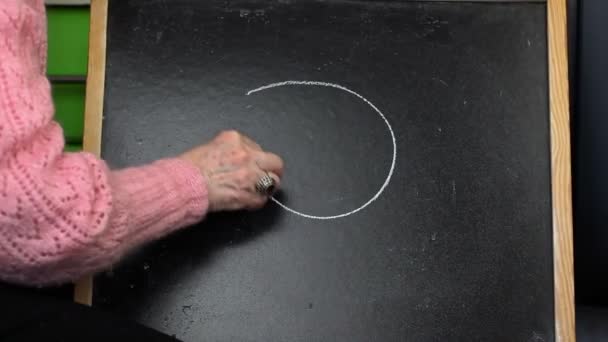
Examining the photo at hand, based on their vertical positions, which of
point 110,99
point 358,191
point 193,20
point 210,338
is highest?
point 193,20

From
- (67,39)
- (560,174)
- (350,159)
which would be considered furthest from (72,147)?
(560,174)

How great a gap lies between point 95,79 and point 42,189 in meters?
0.34

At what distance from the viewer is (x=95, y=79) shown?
39.5 inches

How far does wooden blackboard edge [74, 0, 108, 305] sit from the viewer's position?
100 cm

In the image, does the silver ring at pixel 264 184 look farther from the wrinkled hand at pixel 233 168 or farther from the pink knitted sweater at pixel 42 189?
the pink knitted sweater at pixel 42 189

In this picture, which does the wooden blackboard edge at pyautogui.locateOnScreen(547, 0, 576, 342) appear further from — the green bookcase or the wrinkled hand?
the green bookcase

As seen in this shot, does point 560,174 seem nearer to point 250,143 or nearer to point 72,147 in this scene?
point 250,143

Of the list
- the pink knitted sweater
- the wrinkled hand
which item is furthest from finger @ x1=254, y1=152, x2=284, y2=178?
the pink knitted sweater

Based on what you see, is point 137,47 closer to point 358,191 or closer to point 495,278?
point 358,191

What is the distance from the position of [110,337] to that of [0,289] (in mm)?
134

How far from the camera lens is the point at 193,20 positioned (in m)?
1.03

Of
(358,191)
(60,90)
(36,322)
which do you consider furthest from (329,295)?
(60,90)

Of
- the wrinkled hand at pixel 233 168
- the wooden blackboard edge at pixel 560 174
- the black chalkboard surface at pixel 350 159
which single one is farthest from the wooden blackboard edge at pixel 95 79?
the wooden blackboard edge at pixel 560 174

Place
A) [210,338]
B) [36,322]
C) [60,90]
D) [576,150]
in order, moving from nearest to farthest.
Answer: [36,322] → [210,338] → [576,150] → [60,90]
